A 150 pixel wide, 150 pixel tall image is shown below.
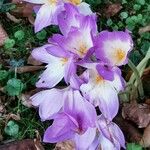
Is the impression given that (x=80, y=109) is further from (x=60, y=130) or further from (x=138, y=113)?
(x=138, y=113)

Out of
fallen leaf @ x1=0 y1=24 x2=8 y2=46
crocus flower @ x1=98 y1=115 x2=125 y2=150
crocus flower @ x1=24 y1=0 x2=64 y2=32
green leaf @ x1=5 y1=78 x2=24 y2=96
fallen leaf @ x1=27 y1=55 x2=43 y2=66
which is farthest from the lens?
fallen leaf @ x1=0 y1=24 x2=8 y2=46

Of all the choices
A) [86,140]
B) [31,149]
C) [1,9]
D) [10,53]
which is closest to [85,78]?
[86,140]

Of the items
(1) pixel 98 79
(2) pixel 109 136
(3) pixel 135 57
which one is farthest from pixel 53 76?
(3) pixel 135 57

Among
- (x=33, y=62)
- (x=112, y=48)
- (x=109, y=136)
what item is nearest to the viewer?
(x=112, y=48)

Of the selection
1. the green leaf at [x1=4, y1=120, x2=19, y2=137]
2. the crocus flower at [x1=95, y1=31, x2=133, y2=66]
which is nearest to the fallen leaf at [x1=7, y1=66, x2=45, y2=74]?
the green leaf at [x1=4, y1=120, x2=19, y2=137]

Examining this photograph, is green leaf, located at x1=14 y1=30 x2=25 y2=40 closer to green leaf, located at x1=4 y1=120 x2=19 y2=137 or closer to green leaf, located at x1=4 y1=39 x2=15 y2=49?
green leaf, located at x1=4 y1=39 x2=15 y2=49

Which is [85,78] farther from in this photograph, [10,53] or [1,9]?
[1,9]
